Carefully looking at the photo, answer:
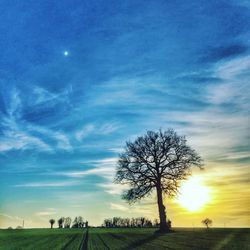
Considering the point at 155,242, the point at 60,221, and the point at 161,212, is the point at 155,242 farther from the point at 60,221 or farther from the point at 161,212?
the point at 60,221

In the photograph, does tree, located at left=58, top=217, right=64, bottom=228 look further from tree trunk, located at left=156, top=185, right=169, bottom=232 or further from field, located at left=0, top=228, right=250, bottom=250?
field, located at left=0, top=228, right=250, bottom=250

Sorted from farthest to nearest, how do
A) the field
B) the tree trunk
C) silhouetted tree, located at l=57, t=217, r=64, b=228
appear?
1. silhouetted tree, located at l=57, t=217, r=64, b=228
2. the tree trunk
3. the field

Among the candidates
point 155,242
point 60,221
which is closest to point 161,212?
point 155,242

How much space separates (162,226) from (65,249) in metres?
18.5

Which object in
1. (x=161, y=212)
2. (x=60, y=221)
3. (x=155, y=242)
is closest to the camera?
(x=155, y=242)

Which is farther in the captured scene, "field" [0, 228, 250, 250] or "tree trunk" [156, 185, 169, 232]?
"tree trunk" [156, 185, 169, 232]

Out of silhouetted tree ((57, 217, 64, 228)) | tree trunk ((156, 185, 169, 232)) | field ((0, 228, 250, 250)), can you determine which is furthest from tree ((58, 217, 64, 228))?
field ((0, 228, 250, 250))

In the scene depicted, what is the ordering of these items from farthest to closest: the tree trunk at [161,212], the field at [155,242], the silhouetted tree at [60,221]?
the silhouetted tree at [60,221], the tree trunk at [161,212], the field at [155,242]

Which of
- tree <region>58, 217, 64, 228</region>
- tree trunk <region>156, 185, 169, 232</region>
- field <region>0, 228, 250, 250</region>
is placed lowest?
field <region>0, 228, 250, 250</region>

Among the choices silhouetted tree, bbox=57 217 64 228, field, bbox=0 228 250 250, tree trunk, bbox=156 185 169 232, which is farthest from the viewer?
silhouetted tree, bbox=57 217 64 228

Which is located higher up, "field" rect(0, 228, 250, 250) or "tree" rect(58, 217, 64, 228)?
"tree" rect(58, 217, 64, 228)

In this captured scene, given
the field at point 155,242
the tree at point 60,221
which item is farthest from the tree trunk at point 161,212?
the tree at point 60,221

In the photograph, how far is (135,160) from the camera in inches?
1527

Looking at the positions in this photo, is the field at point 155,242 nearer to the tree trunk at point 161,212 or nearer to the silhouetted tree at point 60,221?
the tree trunk at point 161,212
